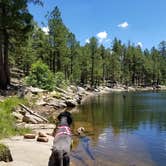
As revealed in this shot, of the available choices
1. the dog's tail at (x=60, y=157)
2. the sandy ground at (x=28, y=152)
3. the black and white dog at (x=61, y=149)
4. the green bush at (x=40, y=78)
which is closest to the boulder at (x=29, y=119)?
the sandy ground at (x=28, y=152)

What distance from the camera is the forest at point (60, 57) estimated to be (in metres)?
43.8

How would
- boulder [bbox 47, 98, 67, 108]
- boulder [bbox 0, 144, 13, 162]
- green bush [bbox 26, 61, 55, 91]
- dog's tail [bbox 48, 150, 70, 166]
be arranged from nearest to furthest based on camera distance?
dog's tail [bbox 48, 150, 70, 166] → boulder [bbox 0, 144, 13, 162] → boulder [bbox 47, 98, 67, 108] → green bush [bbox 26, 61, 55, 91]

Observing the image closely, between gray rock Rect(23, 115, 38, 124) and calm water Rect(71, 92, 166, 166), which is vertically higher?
gray rock Rect(23, 115, 38, 124)

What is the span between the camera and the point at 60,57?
86562 mm

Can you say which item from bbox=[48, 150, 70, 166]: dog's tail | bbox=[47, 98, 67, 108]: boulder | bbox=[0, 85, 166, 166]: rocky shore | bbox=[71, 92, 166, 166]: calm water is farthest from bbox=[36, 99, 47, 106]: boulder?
bbox=[48, 150, 70, 166]: dog's tail

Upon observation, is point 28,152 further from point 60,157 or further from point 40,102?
point 40,102

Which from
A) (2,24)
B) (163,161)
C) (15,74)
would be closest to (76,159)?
(163,161)

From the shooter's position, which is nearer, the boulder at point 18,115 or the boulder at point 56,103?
the boulder at point 18,115

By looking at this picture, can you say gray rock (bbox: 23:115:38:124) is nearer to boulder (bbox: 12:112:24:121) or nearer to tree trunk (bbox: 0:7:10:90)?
boulder (bbox: 12:112:24:121)

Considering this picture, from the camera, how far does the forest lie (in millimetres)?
43750

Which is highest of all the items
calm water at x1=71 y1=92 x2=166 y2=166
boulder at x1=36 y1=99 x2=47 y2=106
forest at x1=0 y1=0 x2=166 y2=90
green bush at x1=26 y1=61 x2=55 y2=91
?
forest at x1=0 y1=0 x2=166 y2=90

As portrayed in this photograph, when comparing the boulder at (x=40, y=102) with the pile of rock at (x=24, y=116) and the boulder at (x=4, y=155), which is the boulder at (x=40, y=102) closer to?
the pile of rock at (x=24, y=116)

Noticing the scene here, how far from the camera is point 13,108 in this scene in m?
30.1

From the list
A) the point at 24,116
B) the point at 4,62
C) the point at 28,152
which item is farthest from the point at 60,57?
the point at 28,152
